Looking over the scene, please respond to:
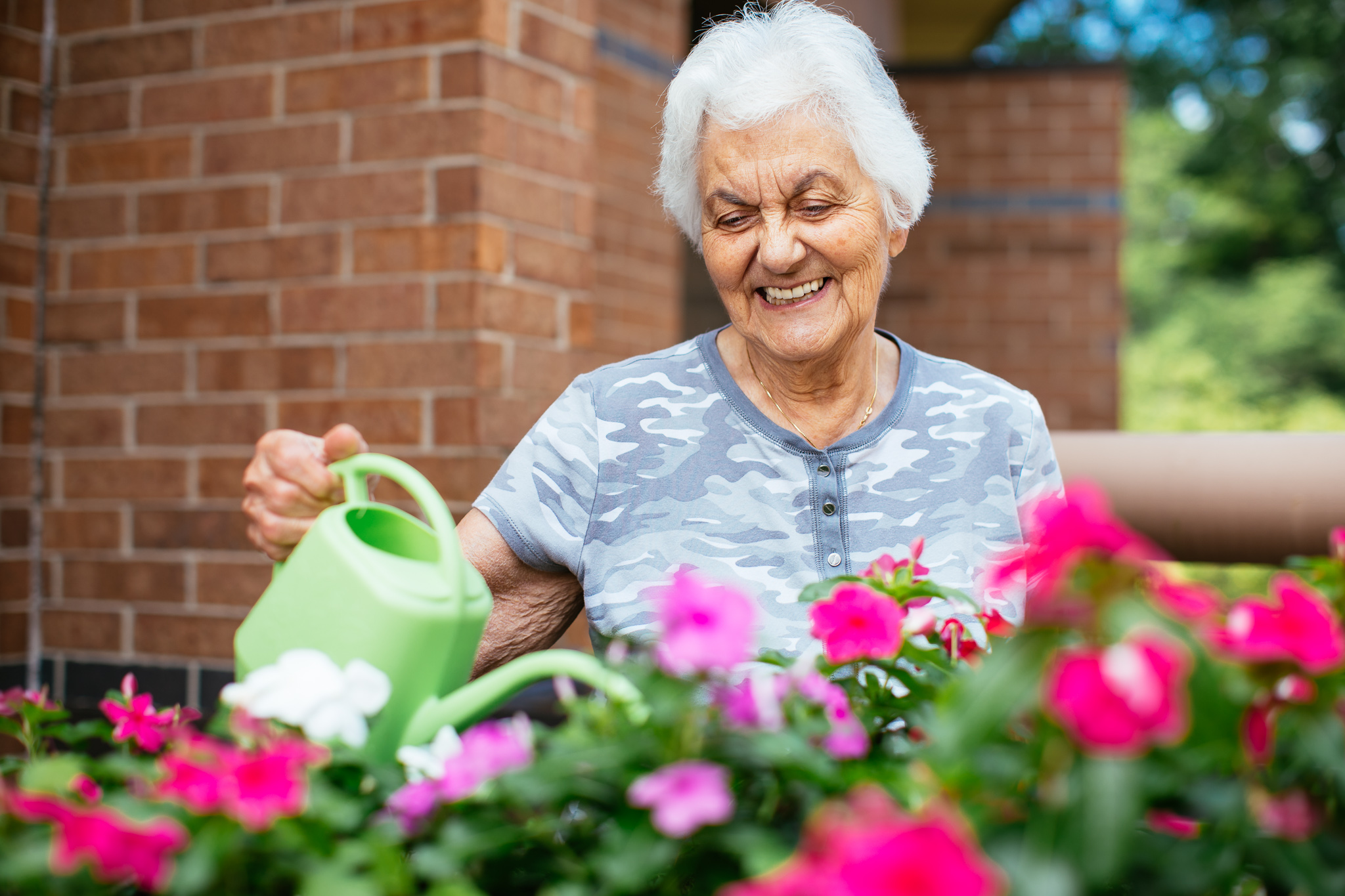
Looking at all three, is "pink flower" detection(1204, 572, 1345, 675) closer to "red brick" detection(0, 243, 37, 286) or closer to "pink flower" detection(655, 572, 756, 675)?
"pink flower" detection(655, 572, 756, 675)

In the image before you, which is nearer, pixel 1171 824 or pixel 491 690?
pixel 1171 824

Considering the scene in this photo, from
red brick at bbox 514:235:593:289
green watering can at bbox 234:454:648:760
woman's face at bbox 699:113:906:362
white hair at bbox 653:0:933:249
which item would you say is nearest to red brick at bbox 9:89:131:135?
red brick at bbox 514:235:593:289

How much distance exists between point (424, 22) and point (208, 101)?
531 millimetres

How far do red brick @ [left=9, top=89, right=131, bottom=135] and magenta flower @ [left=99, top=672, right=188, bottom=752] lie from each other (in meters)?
1.97

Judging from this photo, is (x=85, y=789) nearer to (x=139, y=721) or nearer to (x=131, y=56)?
(x=139, y=721)

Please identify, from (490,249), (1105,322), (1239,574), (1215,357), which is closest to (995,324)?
(1105,322)

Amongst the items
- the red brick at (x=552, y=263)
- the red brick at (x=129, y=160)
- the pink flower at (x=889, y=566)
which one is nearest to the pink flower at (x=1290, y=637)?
the pink flower at (x=889, y=566)

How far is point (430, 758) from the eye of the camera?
0.82m

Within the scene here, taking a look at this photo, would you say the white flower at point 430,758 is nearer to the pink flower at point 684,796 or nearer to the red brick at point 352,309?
the pink flower at point 684,796

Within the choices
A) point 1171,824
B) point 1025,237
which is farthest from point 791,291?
point 1025,237

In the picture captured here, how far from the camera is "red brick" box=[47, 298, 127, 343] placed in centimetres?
257

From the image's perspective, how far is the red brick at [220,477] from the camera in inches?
97.2

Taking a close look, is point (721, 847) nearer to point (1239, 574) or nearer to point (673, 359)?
point (673, 359)

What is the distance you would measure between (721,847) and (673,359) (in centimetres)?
137
